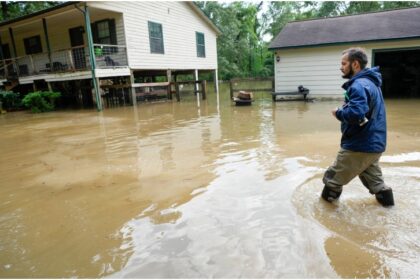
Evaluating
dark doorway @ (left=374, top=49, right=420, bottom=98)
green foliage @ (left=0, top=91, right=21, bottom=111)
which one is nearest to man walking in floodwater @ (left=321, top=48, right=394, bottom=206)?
dark doorway @ (left=374, top=49, right=420, bottom=98)

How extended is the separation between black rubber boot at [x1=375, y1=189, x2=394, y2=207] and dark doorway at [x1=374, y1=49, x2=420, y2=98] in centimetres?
1523

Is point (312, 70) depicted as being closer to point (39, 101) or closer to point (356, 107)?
point (39, 101)

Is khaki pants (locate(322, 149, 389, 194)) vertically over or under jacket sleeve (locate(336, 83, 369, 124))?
under

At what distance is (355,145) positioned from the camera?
3143 mm

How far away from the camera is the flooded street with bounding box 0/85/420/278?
8.35ft

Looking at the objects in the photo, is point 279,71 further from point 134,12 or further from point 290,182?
point 290,182

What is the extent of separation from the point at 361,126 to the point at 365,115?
0.12m

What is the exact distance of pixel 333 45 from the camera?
14.2 metres

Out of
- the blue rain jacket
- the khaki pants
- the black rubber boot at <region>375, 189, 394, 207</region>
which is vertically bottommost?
the black rubber boot at <region>375, 189, 394, 207</region>

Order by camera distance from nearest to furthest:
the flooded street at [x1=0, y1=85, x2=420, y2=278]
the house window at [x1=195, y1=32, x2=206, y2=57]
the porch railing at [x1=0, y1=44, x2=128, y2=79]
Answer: the flooded street at [x1=0, y1=85, x2=420, y2=278] < the porch railing at [x1=0, y1=44, x2=128, y2=79] < the house window at [x1=195, y1=32, x2=206, y2=57]

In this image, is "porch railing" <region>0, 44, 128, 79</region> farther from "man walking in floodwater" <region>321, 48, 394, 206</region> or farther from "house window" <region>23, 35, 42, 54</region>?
"man walking in floodwater" <region>321, 48, 394, 206</region>

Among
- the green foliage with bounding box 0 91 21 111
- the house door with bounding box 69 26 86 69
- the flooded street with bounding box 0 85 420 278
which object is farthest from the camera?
the green foliage with bounding box 0 91 21 111

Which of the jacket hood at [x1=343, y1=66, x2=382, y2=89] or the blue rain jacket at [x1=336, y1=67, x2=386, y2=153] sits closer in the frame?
the blue rain jacket at [x1=336, y1=67, x2=386, y2=153]

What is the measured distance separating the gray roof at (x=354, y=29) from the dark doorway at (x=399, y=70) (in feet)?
7.90
